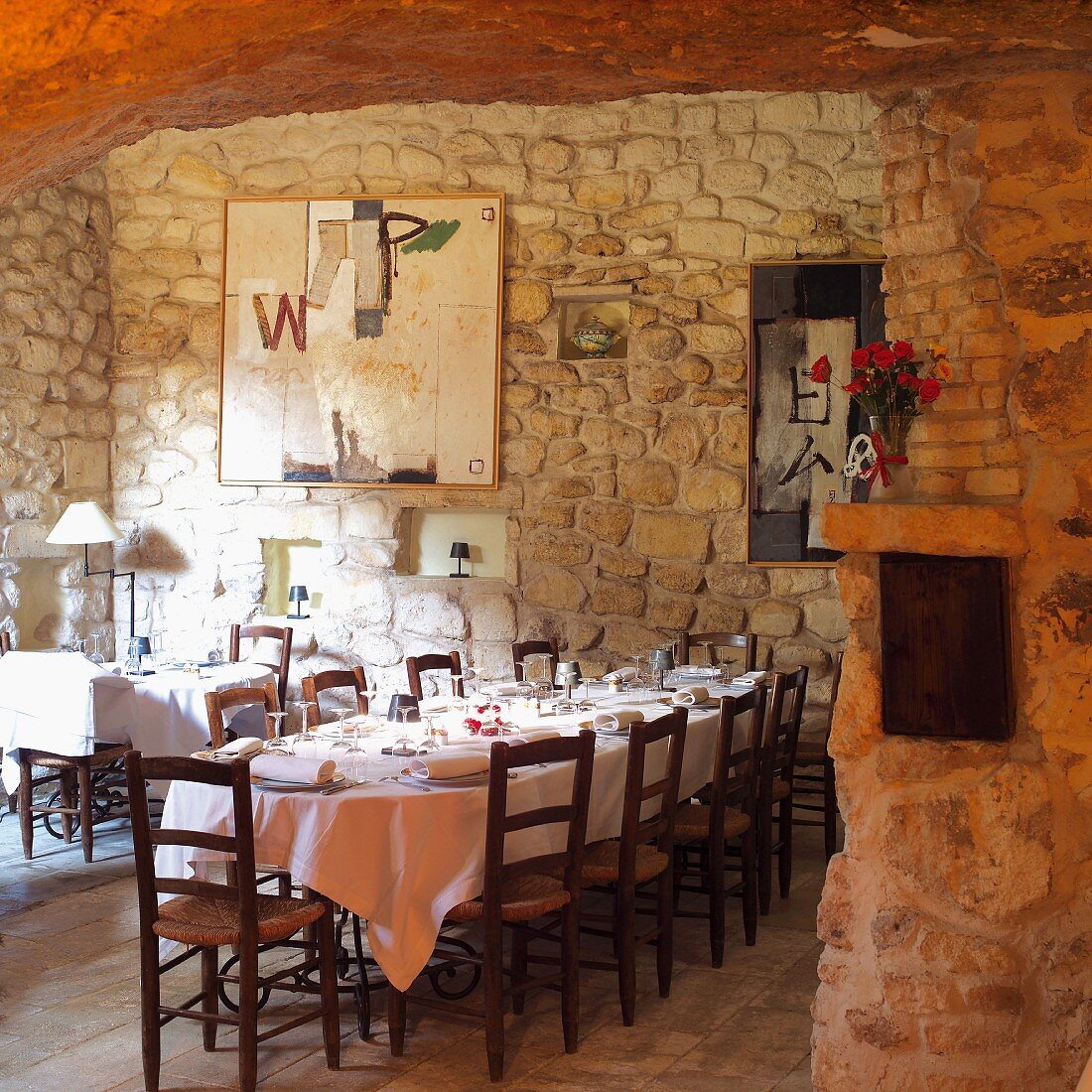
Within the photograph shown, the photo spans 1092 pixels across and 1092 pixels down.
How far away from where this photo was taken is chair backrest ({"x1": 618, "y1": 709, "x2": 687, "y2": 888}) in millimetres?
3639

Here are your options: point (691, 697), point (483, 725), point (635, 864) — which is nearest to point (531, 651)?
point (691, 697)

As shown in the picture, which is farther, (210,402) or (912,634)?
(210,402)

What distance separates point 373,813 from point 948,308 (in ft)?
6.48

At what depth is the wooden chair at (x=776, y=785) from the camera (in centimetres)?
471

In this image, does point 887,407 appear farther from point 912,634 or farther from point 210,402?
point 210,402

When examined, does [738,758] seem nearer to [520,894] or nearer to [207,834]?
[520,894]

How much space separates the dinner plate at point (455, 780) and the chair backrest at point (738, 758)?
986 mm

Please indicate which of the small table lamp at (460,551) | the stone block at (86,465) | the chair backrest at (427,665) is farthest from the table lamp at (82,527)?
the chair backrest at (427,665)

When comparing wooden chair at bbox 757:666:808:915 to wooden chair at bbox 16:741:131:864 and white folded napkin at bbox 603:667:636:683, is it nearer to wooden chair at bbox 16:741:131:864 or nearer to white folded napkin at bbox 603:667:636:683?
white folded napkin at bbox 603:667:636:683

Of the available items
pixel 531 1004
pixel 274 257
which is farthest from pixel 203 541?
pixel 531 1004

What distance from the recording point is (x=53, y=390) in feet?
22.5

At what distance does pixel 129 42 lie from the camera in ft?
6.38

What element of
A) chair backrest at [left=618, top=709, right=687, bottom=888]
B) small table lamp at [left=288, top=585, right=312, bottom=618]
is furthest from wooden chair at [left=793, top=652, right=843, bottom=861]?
small table lamp at [left=288, top=585, right=312, bottom=618]

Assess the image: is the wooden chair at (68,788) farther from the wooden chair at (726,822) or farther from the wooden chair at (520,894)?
the wooden chair at (726,822)
